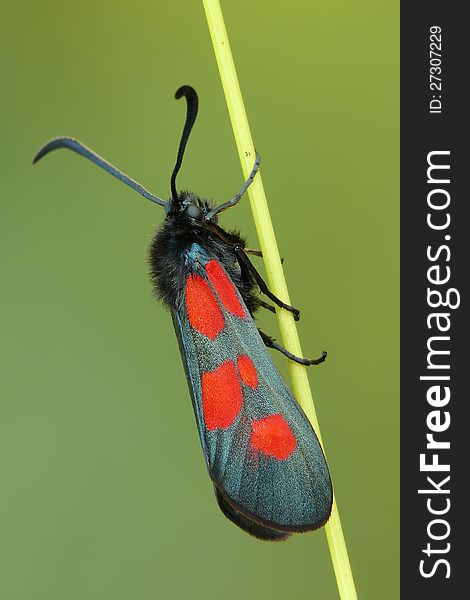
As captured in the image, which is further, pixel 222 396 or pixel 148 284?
pixel 148 284

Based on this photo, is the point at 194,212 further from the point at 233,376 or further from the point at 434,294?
the point at 434,294

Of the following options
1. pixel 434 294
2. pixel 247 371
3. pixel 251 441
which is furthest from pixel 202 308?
pixel 434 294

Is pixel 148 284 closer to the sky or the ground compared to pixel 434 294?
closer to the sky

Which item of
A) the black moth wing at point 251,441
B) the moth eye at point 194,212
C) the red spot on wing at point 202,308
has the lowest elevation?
the black moth wing at point 251,441

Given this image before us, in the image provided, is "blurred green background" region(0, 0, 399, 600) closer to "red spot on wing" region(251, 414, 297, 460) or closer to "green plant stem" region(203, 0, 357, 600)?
"red spot on wing" region(251, 414, 297, 460)

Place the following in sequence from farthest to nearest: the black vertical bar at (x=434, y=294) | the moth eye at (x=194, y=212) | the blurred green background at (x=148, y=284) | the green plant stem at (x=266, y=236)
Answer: the blurred green background at (x=148, y=284), the black vertical bar at (x=434, y=294), the moth eye at (x=194, y=212), the green plant stem at (x=266, y=236)

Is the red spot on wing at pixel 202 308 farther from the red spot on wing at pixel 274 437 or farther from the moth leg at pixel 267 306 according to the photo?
the red spot on wing at pixel 274 437

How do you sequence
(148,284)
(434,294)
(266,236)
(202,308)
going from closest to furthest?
(266,236), (202,308), (434,294), (148,284)

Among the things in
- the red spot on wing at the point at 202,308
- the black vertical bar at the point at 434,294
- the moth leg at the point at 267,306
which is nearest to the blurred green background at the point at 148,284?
the black vertical bar at the point at 434,294

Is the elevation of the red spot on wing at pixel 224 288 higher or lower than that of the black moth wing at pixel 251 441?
higher
